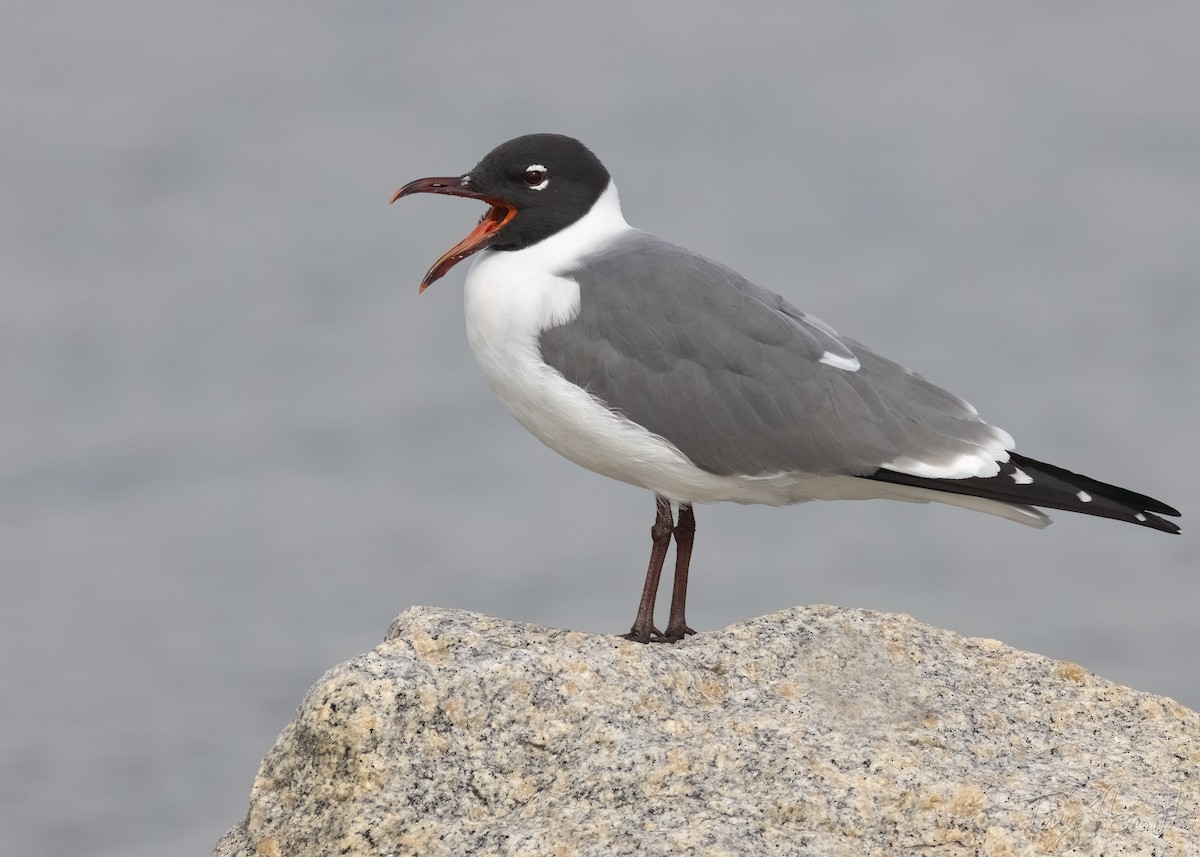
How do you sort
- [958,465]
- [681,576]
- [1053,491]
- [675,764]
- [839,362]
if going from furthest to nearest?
[681,576] < [839,362] < [958,465] < [1053,491] < [675,764]

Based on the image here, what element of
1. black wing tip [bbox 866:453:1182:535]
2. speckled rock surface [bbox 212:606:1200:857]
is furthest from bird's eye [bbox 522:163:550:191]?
speckled rock surface [bbox 212:606:1200:857]

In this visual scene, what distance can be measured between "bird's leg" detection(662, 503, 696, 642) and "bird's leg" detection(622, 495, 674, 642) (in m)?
0.07

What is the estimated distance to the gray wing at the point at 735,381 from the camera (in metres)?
6.48

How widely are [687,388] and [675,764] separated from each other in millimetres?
2026

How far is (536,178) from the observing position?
696 centimetres

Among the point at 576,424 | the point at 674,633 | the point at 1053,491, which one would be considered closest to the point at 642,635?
the point at 674,633

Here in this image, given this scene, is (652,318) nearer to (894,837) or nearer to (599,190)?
(599,190)

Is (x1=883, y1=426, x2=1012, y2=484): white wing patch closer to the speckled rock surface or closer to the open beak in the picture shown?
the speckled rock surface

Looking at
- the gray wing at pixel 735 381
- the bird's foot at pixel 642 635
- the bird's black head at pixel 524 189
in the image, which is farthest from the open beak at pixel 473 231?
the bird's foot at pixel 642 635

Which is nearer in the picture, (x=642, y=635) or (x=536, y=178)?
(x=642, y=635)

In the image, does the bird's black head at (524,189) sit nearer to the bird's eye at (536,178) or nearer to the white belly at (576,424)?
the bird's eye at (536,178)

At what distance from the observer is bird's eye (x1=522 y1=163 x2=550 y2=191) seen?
695cm

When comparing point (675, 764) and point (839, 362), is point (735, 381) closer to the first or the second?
point (839, 362)

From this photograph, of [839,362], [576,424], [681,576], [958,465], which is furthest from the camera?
[681,576]
